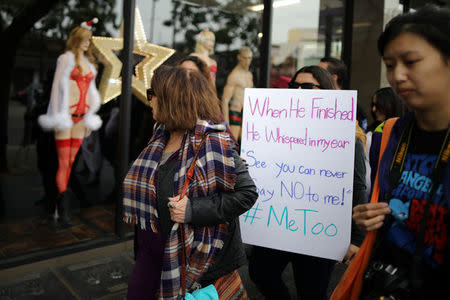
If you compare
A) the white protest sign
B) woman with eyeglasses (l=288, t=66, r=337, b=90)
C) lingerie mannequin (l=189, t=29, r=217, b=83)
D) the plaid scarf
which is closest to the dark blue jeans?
the white protest sign

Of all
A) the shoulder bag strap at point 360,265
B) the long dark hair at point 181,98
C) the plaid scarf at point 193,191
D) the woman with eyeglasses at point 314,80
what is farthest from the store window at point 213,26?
the shoulder bag strap at point 360,265

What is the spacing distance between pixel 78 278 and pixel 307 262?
2.04m

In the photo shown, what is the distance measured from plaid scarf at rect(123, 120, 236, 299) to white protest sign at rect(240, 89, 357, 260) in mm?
435

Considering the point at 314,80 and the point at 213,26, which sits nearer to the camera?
the point at 314,80

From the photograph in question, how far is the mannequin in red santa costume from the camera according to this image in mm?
3701

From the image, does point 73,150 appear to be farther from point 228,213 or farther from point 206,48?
point 228,213

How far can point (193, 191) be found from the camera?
177 centimetres

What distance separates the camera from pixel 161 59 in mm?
4277

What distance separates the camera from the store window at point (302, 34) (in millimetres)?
5285

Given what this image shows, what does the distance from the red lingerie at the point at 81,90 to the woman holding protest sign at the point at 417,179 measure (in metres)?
3.21

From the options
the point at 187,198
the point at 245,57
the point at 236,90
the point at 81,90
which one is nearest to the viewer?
the point at 187,198

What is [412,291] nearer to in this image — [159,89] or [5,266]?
[159,89]

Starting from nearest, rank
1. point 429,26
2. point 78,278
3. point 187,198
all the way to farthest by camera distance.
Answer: point 429,26 → point 187,198 → point 78,278

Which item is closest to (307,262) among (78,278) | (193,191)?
(193,191)
